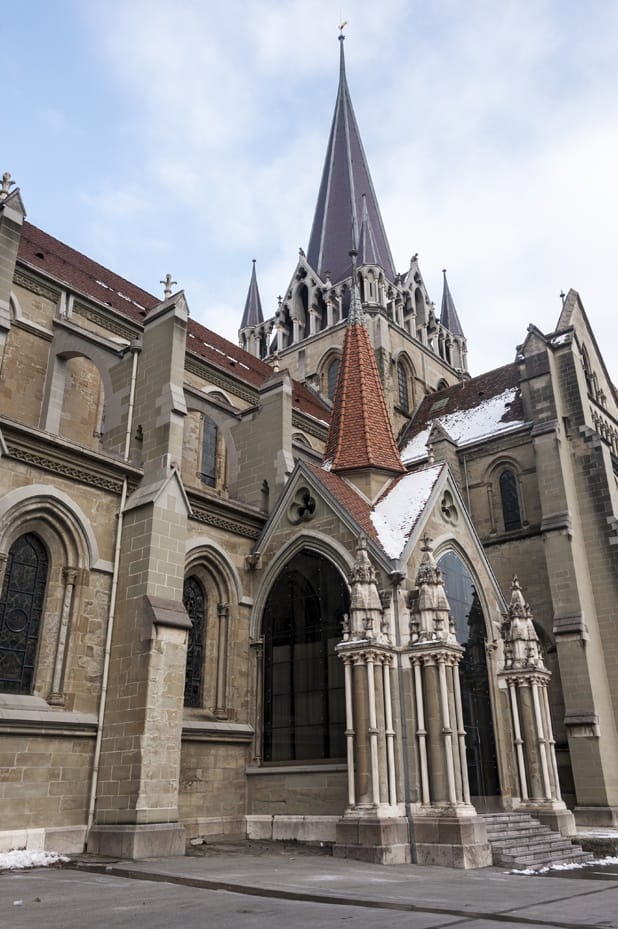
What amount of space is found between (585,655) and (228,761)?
34.0 feet

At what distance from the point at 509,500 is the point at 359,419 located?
7912 mm

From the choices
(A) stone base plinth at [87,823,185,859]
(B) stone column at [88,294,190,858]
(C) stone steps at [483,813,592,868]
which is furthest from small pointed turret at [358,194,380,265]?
(A) stone base plinth at [87,823,185,859]

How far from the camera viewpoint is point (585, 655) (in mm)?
20250

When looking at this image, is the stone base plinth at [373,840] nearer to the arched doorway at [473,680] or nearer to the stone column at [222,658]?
the arched doorway at [473,680]

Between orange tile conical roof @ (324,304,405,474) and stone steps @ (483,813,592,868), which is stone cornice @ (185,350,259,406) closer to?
orange tile conical roof @ (324,304,405,474)

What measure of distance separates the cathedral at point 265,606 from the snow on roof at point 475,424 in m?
1.78

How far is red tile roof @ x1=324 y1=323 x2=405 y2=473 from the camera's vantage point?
18.6 m

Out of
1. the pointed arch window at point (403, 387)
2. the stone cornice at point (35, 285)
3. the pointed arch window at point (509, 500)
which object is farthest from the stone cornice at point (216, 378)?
the pointed arch window at point (403, 387)

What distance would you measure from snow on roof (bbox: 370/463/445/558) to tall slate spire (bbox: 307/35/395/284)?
2618 cm

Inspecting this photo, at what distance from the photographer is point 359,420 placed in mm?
19516

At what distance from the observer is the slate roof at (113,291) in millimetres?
20266

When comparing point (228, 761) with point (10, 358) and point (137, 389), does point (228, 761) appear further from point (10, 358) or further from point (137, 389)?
point (10, 358)

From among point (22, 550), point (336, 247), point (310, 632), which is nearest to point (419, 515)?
point (310, 632)

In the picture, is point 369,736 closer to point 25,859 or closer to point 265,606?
point 265,606
